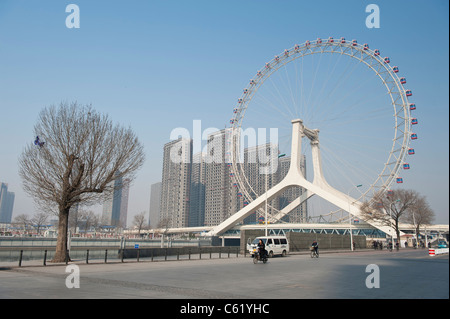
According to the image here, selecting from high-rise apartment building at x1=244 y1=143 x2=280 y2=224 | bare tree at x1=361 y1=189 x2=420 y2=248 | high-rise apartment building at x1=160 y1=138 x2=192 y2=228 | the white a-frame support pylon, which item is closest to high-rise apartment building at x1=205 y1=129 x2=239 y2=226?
high-rise apartment building at x1=160 y1=138 x2=192 y2=228

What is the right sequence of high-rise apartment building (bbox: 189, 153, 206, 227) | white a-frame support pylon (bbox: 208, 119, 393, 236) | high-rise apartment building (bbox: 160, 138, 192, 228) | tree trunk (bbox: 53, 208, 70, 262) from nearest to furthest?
tree trunk (bbox: 53, 208, 70, 262) → white a-frame support pylon (bbox: 208, 119, 393, 236) → high-rise apartment building (bbox: 160, 138, 192, 228) → high-rise apartment building (bbox: 189, 153, 206, 227)

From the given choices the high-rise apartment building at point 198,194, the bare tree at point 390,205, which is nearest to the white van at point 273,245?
the bare tree at point 390,205

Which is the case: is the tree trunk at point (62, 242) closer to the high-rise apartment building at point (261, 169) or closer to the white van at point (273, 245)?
the white van at point (273, 245)

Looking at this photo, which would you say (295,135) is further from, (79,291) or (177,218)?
(177,218)

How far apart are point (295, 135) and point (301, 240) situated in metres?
32.3

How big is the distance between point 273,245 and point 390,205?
3808 cm

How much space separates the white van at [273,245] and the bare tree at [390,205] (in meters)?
34.3

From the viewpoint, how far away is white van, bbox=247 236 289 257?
31219 millimetres

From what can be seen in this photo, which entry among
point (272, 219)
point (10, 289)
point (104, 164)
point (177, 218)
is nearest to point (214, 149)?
point (177, 218)

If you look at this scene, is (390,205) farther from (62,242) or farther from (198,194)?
(198,194)

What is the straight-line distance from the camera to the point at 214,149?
162m

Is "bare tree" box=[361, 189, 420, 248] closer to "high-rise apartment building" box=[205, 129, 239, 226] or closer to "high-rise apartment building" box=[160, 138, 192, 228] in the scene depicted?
"high-rise apartment building" box=[205, 129, 239, 226]

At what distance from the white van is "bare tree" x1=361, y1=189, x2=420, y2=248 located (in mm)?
34275

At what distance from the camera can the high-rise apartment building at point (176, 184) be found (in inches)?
7170
